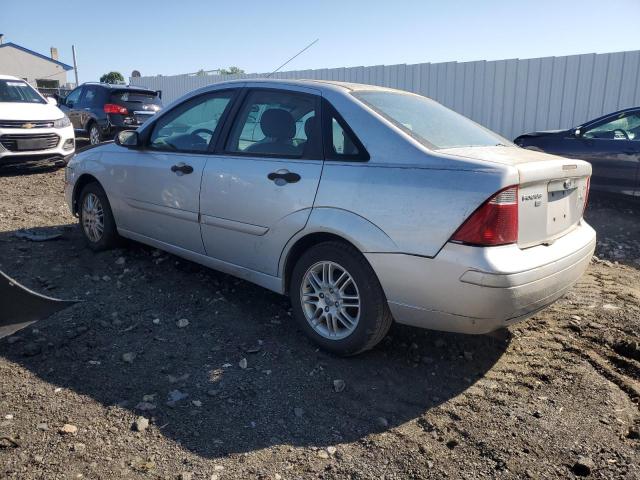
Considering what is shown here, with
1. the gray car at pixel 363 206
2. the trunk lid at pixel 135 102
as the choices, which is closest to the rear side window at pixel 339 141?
the gray car at pixel 363 206

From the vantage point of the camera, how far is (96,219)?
5441mm

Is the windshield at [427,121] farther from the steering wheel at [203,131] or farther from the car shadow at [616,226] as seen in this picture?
the car shadow at [616,226]

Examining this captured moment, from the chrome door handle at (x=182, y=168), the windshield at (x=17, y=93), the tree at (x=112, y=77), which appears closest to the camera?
the chrome door handle at (x=182, y=168)

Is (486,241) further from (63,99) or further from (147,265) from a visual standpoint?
(63,99)

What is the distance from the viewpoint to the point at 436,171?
119 inches

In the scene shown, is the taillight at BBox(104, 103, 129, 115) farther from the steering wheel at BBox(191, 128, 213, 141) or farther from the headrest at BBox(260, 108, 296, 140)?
the headrest at BBox(260, 108, 296, 140)

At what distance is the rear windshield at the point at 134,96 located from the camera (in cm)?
1302

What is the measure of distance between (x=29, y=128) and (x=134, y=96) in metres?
3.80

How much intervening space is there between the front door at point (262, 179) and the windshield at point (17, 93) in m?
8.45

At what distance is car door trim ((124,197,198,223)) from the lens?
4.30 metres

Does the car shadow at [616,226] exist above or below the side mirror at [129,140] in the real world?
below

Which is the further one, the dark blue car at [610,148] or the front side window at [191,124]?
the dark blue car at [610,148]

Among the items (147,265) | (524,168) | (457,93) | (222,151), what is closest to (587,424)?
(524,168)

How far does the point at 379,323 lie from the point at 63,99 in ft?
46.7
